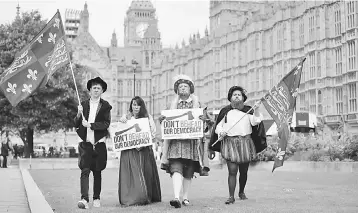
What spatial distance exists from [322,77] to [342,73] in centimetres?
273

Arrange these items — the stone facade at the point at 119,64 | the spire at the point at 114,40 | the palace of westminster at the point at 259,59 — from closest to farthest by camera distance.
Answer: the palace of westminster at the point at 259,59 → the stone facade at the point at 119,64 → the spire at the point at 114,40

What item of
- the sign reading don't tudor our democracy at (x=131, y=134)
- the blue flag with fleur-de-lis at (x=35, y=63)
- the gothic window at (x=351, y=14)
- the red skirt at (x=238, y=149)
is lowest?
the red skirt at (x=238, y=149)

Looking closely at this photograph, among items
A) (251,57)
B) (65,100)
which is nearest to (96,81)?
A: (65,100)

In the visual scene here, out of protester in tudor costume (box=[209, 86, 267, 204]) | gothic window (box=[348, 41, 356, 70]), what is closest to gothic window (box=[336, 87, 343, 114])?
gothic window (box=[348, 41, 356, 70])

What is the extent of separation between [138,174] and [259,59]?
4667 centimetres

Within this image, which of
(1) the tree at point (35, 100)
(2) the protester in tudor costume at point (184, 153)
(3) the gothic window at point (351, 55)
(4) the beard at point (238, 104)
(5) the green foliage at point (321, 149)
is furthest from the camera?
(3) the gothic window at point (351, 55)

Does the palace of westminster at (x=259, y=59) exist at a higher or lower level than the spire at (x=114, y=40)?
lower

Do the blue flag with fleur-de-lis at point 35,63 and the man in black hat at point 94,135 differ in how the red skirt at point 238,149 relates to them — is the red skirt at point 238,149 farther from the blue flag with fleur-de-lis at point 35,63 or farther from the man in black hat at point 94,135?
the blue flag with fleur-de-lis at point 35,63

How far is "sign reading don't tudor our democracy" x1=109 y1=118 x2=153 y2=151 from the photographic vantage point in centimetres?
984

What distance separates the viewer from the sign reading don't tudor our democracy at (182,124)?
950 centimetres

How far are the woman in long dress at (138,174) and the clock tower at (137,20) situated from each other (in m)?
128

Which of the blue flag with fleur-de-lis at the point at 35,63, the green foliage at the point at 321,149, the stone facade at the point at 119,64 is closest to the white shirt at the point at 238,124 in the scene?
the blue flag with fleur-de-lis at the point at 35,63

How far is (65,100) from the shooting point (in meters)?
37.0

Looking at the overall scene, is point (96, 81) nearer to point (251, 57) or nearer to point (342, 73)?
point (342, 73)
